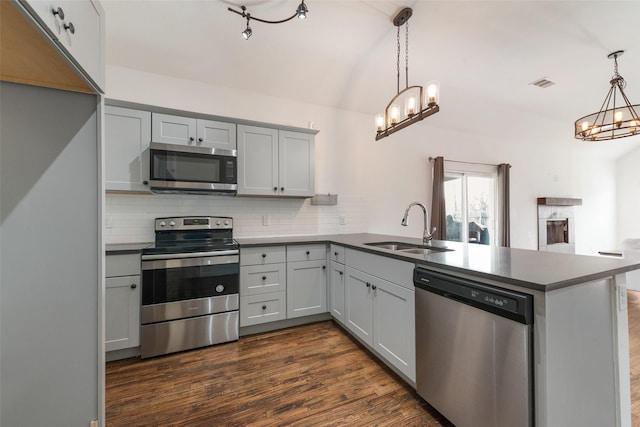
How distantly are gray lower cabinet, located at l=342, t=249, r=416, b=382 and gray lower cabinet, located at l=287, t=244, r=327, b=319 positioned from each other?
0.41 m

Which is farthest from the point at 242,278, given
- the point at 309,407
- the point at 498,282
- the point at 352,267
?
the point at 498,282

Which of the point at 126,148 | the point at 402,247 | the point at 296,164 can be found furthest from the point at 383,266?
the point at 126,148

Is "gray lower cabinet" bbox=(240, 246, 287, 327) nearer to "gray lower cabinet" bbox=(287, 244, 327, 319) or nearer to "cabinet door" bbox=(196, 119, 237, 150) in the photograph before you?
"gray lower cabinet" bbox=(287, 244, 327, 319)

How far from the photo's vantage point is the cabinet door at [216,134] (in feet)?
8.68

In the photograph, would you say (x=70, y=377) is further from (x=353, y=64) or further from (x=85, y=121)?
→ (x=353, y=64)

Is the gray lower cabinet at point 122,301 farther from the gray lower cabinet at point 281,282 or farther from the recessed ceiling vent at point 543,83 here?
the recessed ceiling vent at point 543,83

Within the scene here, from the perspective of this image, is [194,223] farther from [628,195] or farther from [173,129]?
[628,195]

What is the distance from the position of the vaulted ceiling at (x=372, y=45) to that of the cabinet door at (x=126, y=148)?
699mm

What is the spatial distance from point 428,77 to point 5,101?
11.7ft

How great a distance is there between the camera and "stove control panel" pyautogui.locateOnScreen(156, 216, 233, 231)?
8.43 feet

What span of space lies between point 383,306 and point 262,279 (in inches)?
49.4

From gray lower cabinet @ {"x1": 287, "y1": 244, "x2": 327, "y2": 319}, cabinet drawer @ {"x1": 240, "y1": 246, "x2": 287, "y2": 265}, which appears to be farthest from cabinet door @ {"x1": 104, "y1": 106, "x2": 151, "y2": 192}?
gray lower cabinet @ {"x1": 287, "y1": 244, "x2": 327, "y2": 319}

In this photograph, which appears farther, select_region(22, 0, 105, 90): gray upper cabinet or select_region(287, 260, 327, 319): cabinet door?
select_region(287, 260, 327, 319): cabinet door

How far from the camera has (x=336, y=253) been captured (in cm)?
275
